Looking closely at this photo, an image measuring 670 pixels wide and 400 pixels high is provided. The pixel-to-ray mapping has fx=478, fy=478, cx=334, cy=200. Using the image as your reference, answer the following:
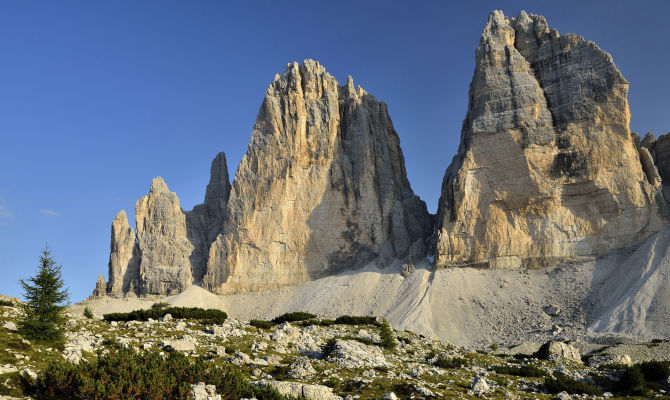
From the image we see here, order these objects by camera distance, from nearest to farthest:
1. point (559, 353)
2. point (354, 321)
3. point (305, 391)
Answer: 1. point (305, 391)
2. point (559, 353)
3. point (354, 321)

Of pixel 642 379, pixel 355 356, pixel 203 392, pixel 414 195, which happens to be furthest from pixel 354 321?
pixel 414 195

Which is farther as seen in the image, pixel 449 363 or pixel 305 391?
pixel 449 363

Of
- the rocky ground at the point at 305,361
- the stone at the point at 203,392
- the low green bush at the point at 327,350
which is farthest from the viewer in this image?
the low green bush at the point at 327,350

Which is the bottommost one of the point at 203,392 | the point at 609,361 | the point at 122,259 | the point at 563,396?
the point at 609,361

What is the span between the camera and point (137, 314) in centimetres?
2867

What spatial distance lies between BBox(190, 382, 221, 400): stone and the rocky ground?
3cm

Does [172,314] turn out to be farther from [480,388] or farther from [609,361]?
[609,361]

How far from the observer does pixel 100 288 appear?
4318 inches

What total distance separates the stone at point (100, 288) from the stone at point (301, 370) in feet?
347

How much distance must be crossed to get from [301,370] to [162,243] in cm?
10189

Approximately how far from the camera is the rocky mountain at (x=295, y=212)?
103 m

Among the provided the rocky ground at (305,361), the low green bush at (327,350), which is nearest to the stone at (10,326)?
the rocky ground at (305,361)

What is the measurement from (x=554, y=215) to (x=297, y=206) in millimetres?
51351

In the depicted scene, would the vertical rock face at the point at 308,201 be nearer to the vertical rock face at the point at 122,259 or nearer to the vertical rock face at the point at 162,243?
the vertical rock face at the point at 162,243
